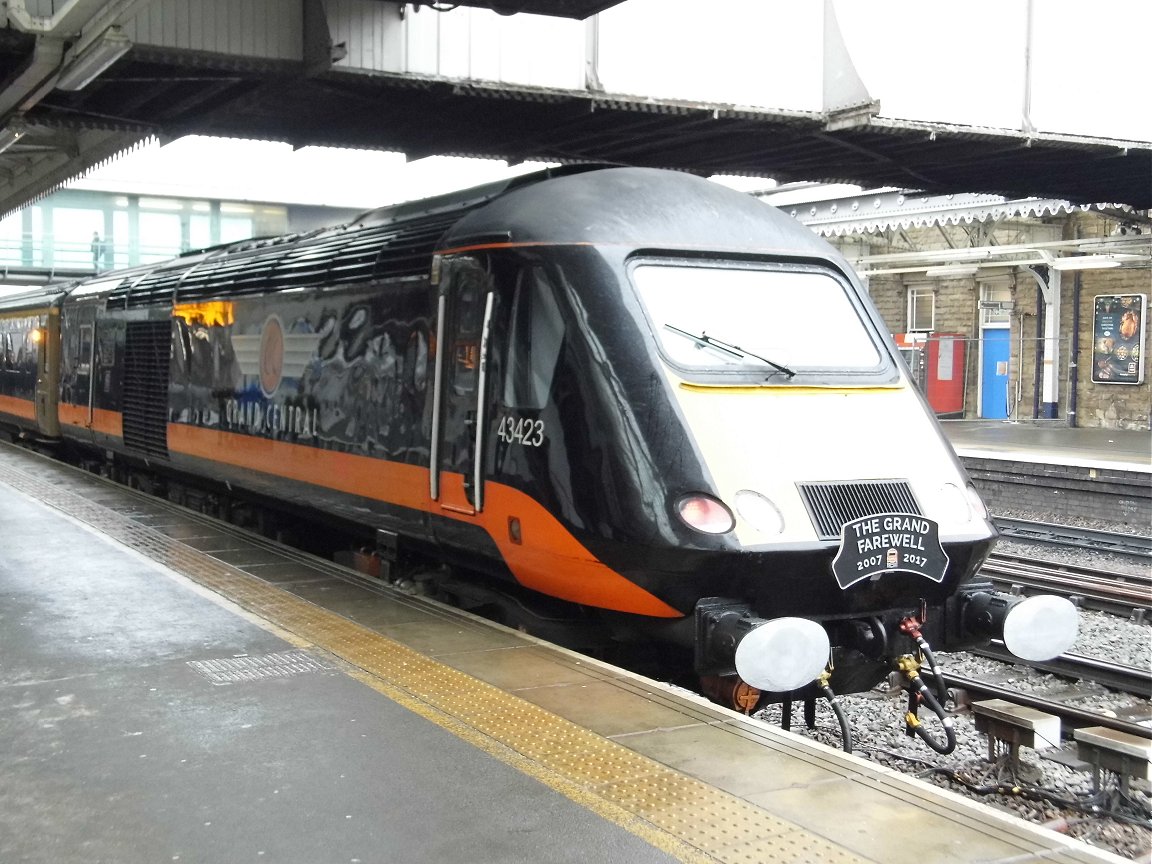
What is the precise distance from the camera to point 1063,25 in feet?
49.7

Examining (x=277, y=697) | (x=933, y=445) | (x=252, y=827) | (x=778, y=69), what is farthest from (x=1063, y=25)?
(x=252, y=827)

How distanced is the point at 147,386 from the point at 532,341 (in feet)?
26.5

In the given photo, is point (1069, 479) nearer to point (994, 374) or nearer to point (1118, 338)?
point (1118, 338)

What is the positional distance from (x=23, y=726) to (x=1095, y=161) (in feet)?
52.1

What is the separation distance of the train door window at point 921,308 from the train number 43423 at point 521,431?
2442 centimetres

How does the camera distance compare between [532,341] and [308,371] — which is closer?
[532,341]

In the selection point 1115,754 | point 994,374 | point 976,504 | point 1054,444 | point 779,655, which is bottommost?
point 1115,754

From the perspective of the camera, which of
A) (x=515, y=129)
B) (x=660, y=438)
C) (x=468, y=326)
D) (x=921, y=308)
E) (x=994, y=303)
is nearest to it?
(x=660, y=438)

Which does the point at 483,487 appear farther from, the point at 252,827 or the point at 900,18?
the point at 900,18

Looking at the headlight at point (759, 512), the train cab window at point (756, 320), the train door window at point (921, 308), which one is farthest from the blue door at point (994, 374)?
the headlight at point (759, 512)

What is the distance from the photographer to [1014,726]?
21.4 feet

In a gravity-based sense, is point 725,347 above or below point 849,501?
above

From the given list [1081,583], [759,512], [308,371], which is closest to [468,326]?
[759,512]

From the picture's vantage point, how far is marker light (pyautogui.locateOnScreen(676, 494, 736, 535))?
225 inches
